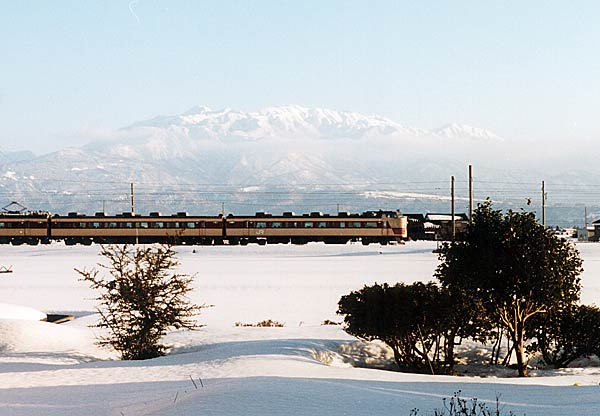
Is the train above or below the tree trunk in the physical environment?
above

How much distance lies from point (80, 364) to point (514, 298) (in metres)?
9.42

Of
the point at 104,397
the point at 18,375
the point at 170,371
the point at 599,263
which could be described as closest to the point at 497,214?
the point at 170,371

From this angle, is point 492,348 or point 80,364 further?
point 492,348

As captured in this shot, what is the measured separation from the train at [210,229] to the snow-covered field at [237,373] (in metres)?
49.8

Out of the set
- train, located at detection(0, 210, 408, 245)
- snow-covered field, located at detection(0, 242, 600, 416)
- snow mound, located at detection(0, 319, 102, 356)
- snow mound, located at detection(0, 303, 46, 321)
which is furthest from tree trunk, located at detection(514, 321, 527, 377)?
train, located at detection(0, 210, 408, 245)

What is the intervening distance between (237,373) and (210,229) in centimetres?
7078

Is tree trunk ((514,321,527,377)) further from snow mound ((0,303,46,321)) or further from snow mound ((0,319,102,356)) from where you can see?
snow mound ((0,303,46,321))

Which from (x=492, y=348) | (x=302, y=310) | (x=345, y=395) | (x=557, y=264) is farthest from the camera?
(x=302, y=310)

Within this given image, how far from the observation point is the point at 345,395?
1147 centimetres

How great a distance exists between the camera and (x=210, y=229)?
8469 cm

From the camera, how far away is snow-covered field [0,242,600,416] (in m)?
11.2

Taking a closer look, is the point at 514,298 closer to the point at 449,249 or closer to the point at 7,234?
the point at 449,249

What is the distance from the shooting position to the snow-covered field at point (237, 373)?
11.2m

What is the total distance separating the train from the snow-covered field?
4975 centimetres
